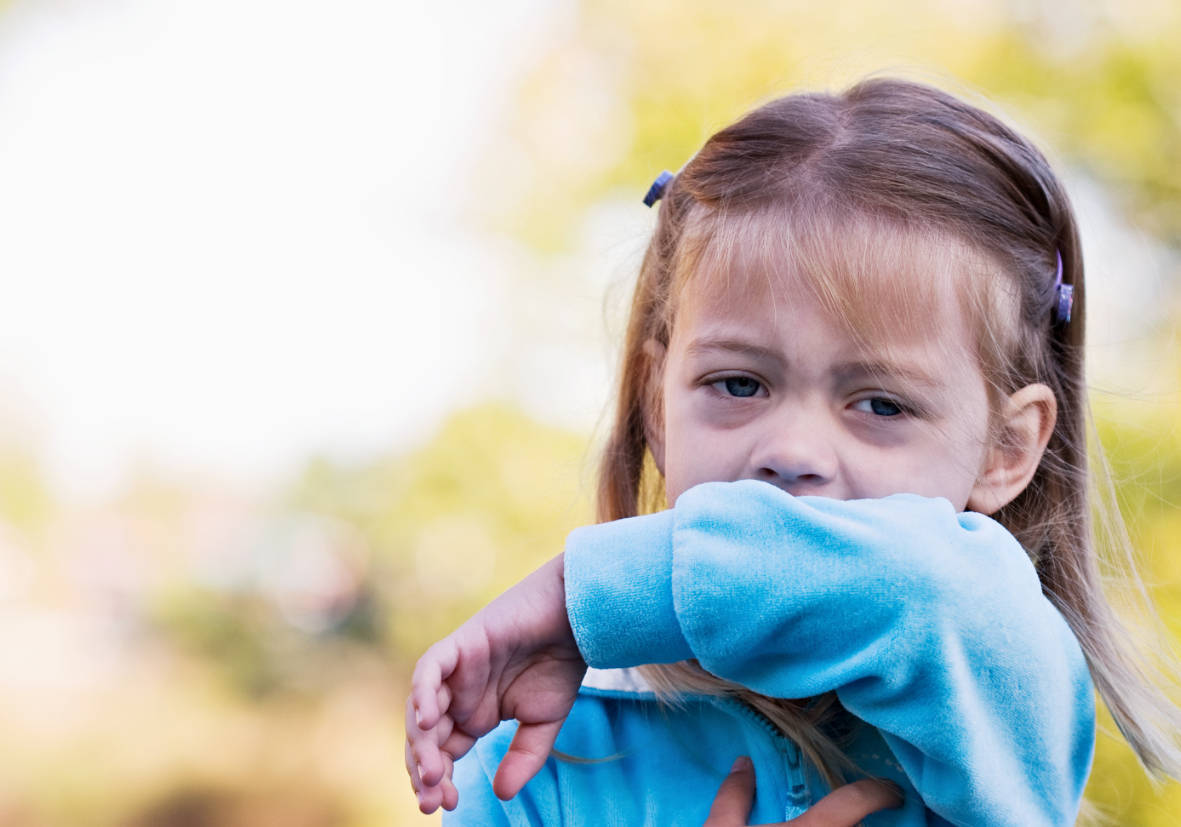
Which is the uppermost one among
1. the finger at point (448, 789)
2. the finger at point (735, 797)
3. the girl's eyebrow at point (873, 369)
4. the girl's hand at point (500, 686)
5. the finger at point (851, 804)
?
the girl's eyebrow at point (873, 369)

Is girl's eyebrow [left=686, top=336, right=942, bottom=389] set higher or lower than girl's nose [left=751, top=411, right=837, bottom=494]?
higher

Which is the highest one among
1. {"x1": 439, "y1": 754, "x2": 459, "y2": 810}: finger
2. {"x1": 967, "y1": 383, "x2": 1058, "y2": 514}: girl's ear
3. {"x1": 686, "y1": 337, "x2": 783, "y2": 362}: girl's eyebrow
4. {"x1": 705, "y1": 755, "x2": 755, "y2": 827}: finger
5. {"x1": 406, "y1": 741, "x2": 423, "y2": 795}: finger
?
{"x1": 686, "y1": 337, "x2": 783, "y2": 362}: girl's eyebrow

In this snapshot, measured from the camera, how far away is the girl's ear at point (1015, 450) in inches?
61.4

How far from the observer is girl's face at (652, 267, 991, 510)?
1386mm

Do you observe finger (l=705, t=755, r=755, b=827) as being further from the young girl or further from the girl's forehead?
the girl's forehead

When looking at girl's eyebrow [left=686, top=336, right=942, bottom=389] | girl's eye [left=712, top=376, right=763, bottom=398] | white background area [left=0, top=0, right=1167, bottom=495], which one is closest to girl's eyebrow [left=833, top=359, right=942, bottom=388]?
girl's eyebrow [left=686, top=336, right=942, bottom=389]

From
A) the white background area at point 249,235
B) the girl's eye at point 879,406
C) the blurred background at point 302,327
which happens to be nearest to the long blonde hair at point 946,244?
the girl's eye at point 879,406

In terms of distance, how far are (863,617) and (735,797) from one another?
0.39 m

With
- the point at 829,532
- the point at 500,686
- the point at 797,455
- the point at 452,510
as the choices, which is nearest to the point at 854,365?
the point at 797,455

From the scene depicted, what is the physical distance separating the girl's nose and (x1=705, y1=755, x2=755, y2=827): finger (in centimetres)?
35

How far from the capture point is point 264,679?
6.61 metres

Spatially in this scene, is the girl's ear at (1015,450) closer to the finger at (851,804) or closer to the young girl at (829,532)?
the young girl at (829,532)

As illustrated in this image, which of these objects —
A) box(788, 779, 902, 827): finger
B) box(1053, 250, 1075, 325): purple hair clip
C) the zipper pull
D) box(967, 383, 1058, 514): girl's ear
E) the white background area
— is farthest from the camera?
the white background area

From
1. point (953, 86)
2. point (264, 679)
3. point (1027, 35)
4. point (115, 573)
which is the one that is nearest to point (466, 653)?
point (953, 86)
